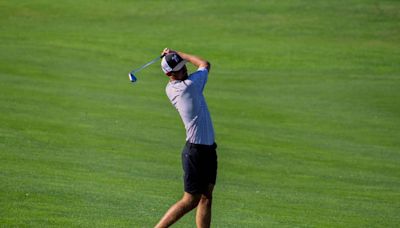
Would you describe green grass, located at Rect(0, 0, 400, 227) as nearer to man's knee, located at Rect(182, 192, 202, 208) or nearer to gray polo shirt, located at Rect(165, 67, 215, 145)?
man's knee, located at Rect(182, 192, 202, 208)

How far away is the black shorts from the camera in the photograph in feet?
40.0

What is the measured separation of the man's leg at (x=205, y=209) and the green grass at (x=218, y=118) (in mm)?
1705

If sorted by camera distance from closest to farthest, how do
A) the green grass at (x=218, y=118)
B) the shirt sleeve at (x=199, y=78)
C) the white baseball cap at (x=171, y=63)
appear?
the white baseball cap at (x=171, y=63) < the shirt sleeve at (x=199, y=78) < the green grass at (x=218, y=118)

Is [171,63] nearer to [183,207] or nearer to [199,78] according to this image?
[199,78]

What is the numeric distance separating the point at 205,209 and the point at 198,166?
0.66 metres

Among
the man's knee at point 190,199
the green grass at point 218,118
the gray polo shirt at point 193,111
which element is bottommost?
the green grass at point 218,118

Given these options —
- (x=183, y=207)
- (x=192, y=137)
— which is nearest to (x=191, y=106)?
(x=192, y=137)

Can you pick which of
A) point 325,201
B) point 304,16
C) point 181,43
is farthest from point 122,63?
point 325,201

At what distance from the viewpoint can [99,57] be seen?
48062 millimetres

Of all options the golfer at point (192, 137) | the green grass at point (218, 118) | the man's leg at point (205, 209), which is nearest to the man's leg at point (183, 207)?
the golfer at point (192, 137)

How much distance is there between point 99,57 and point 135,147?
84.2 ft

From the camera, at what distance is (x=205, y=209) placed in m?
12.4

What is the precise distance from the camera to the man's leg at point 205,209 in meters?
12.4

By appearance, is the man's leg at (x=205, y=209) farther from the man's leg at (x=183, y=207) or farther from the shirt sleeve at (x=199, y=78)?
the shirt sleeve at (x=199, y=78)
